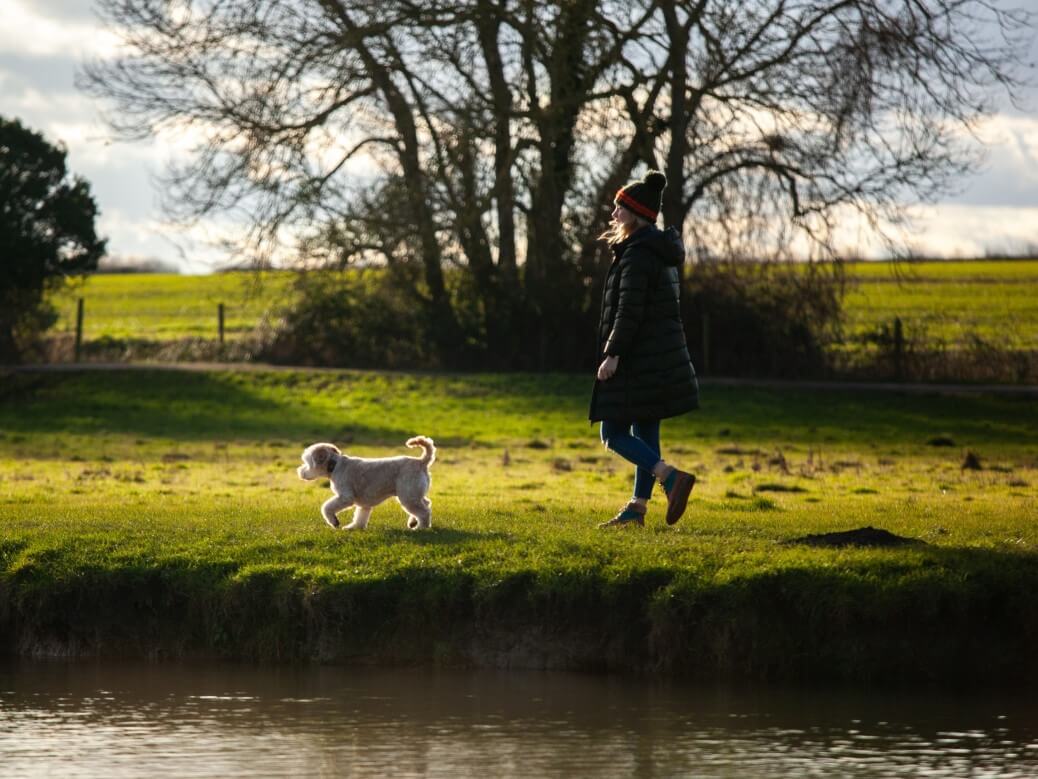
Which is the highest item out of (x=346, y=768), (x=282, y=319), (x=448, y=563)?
(x=282, y=319)

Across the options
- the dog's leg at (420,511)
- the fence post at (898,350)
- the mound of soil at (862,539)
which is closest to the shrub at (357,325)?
the fence post at (898,350)

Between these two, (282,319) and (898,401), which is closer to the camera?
(898,401)

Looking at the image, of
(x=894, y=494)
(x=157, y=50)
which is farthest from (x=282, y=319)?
(x=894, y=494)

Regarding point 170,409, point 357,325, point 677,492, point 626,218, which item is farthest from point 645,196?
point 357,325

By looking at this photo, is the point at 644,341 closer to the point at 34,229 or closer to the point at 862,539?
the point at 862,539

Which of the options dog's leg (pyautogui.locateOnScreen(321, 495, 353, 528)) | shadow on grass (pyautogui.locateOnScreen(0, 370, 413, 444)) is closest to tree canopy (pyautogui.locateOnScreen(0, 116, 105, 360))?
shadow on grass (pyautogui.locateOnScreen(0, 370, 413, 444))

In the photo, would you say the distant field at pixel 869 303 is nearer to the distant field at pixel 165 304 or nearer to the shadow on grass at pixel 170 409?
the distant field at pixel 165 304

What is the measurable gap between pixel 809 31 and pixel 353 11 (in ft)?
33.3

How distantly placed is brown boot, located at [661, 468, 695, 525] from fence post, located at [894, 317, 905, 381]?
85.4 feet

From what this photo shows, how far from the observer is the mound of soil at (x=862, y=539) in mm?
12009

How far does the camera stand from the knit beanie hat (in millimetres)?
12547

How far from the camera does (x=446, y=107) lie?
1325 inches

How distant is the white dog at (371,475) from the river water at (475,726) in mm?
2017

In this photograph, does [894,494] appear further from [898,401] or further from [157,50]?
[157,50]
